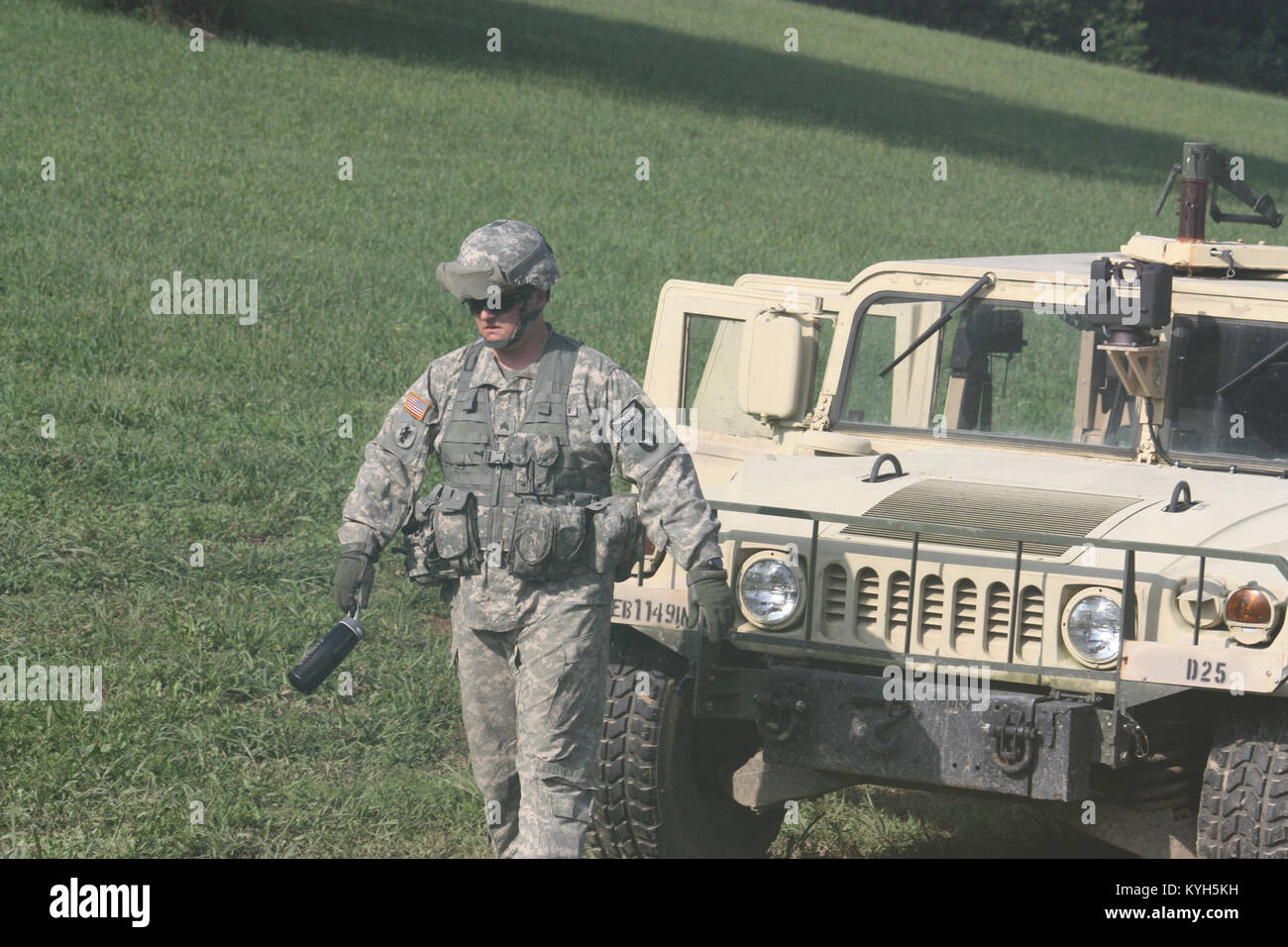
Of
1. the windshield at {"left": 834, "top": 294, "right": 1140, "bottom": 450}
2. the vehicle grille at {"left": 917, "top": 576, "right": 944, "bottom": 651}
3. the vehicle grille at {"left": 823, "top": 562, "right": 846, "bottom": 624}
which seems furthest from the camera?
the windshield at {"left": 834, "top": 294, "right": 1140, "bottom": 450}

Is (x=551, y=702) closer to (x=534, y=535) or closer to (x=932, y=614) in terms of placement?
(x=534, y=535)

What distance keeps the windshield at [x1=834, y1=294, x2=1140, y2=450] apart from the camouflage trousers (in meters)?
1.88

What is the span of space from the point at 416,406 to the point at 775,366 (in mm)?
1656

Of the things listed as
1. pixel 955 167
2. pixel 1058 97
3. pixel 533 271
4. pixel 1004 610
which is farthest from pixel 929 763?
pixel 1058 97

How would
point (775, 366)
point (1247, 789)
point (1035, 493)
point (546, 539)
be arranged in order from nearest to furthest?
point (1247, 789)
point (546, 539)
point (1035, 493)
point (775, 366)

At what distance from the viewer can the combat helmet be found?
5.02 m

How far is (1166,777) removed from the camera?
503 centimetres

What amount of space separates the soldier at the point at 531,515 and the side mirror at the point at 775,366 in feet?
4.40

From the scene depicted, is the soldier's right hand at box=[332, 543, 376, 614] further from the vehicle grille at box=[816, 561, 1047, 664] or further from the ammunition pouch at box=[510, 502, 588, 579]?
the vehicle grille at box=[816, 561, 1047, 664]

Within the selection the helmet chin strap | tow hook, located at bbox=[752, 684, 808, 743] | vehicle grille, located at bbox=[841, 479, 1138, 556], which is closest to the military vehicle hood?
vehicle grille, located at bbox=[841, 479, 1138, 556]

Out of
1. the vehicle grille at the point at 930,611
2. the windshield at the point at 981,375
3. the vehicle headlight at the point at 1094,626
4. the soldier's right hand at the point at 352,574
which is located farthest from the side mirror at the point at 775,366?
the soldier's right hand at the point at 352,574

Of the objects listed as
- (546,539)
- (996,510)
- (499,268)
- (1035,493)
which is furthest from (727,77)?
(546,539)

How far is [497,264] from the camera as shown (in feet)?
16.5

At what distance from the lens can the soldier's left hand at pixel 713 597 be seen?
4.85 m
